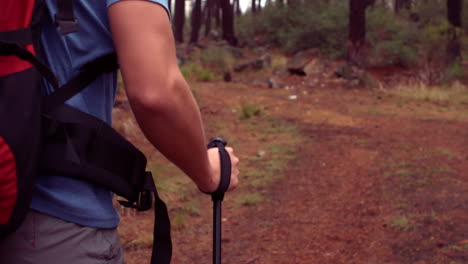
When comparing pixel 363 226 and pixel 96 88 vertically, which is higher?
pixel 96 88

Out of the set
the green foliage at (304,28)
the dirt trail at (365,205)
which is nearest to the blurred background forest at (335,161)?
the dirt trail at (365,205)

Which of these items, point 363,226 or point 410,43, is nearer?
point 363,226

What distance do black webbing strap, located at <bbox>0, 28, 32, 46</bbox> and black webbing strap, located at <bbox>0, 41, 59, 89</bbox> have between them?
0.04ft

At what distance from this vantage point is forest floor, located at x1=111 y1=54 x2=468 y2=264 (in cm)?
400

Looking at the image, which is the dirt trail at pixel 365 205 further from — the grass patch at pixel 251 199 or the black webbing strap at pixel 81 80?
the black webbing strap at pixel 81 80

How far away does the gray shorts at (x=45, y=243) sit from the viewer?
47.3 inches

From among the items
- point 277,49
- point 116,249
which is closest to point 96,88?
point 116,249

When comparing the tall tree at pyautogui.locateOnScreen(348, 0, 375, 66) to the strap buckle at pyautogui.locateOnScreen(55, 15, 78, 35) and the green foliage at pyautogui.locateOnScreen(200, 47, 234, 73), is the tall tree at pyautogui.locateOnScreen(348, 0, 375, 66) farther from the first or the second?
the strap buckle at pyautogui.locateOnScreen(55, 15, 78, 35)

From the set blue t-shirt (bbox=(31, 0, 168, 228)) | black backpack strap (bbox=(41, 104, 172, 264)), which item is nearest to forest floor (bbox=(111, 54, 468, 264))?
black backpack strap (bbox=(41, 104, 172, 264))

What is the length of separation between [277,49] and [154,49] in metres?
21.2

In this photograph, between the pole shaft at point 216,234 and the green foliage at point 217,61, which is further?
the green foliage at point 217,61

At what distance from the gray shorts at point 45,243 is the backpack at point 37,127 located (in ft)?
0.18

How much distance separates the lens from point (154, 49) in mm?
1118

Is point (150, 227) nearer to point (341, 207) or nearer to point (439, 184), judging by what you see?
point (341, 207)
